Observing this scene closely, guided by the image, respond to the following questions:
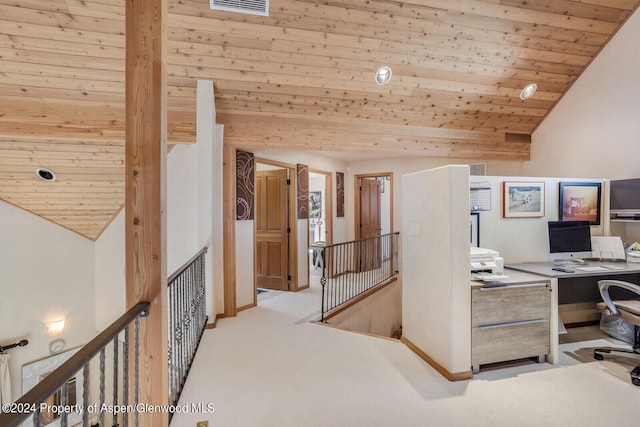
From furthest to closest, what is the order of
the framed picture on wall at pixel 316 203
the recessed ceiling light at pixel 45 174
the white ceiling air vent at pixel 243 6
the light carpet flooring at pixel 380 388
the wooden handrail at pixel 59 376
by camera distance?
the framed picture on wall at pixel 316 203 → the recessed ceiling light at pixel 45 174 → the white ceiling air vent at pixel 243 6 → the light carpet flooring at pixel 380 388 → the wooden handrail at pixel 59 376

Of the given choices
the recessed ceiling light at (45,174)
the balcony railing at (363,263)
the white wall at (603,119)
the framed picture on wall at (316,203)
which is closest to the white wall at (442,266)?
the balcony railing at (363,263)

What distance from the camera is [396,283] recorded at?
5.95 metres

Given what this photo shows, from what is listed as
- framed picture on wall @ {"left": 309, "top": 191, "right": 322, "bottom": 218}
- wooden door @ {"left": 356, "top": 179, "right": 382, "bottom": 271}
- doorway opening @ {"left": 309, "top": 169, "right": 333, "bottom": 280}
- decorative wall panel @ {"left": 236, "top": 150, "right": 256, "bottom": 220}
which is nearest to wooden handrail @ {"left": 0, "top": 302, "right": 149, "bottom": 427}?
decorative wall panel @ {"left": 236, "top": 150, "right": 256, "bottom": 220}

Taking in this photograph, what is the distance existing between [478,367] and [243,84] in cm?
366

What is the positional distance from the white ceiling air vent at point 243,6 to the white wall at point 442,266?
2109mm

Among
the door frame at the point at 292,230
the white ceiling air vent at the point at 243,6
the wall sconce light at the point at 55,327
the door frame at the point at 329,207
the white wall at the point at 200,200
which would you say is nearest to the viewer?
the white ceiling air vent at the point at 243,6

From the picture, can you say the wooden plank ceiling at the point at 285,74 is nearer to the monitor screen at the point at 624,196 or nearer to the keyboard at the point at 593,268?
the monitor screen at the point at 624,196

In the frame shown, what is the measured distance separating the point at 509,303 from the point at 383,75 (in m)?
2.77

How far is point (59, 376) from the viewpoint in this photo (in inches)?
36.9

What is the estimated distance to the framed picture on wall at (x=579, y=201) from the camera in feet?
11.7

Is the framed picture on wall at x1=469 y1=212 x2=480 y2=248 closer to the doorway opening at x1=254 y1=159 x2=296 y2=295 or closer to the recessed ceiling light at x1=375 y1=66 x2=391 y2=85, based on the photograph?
the recessed ceiling light at x1=375 y1=66 x2=391 y2=85

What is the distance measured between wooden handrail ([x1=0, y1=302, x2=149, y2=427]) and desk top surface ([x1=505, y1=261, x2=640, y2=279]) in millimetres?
3242

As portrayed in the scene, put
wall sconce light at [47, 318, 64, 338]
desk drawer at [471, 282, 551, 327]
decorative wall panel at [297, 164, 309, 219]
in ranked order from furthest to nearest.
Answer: decorative wall panel at [297, 164, 309, 219] → wall sconce light at [47, 318, 64, 338] → desk drawer at [471, 282, 551, 327]

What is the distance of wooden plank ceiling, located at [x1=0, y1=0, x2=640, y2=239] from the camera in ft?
9.62
